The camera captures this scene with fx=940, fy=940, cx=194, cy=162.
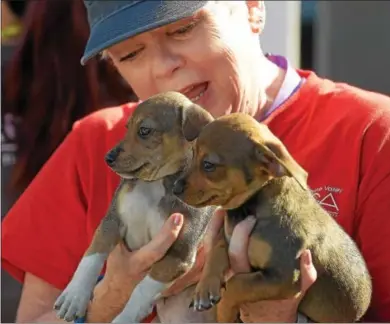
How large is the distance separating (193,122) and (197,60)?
1.41 ft

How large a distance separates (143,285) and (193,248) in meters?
0.12

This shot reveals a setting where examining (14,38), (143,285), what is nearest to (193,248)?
(143,285)

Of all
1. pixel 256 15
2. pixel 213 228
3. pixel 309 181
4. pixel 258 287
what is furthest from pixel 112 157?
pixel 256 15

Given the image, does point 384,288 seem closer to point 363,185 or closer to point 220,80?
point 363,185

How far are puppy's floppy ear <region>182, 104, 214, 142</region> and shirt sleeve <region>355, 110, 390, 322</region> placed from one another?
58cm

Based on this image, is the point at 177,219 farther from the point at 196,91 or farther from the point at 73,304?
the point at 196,91

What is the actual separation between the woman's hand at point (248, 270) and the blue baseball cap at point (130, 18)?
1.69 feet

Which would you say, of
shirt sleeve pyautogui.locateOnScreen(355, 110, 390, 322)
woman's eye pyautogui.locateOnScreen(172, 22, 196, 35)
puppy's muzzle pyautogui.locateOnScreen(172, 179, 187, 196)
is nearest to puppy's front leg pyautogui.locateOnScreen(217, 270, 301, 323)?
puppy's muzzle pyautogui.locateOnScreen(172, 179, 187, 196)

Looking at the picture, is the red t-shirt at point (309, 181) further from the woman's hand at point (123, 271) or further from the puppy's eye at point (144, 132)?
the puppy's eye at point (144, 132)

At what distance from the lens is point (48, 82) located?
3729 millimetres

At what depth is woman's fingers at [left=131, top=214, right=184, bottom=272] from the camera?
1.78m

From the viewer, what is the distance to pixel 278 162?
1.63 m

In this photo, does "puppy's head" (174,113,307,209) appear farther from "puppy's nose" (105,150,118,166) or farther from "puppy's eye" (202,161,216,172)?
"puppy's nose" (105,150,118,166)

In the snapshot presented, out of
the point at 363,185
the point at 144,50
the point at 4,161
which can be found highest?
the point at 144,50
